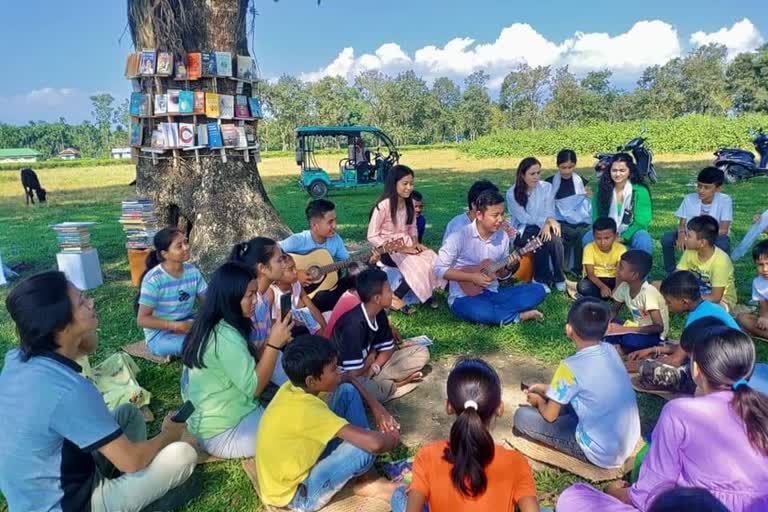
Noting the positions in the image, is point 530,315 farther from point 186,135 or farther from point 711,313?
point 186,135

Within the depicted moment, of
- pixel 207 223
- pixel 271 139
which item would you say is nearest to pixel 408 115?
pixel 271 139

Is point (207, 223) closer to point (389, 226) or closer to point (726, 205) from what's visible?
point (389, 226)

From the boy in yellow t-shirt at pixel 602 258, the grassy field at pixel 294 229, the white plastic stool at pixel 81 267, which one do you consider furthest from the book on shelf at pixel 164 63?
the boy in yellow t-shirt at pixel 602 258

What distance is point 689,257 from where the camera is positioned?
4.41m

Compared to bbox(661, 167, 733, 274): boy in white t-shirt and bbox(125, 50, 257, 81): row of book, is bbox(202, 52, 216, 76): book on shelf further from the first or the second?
bbox(661, 167, 733, 274): boy in white t-shirt

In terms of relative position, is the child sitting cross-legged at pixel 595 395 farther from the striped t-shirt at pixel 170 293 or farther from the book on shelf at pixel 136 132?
the book on shelf at pixel 136 132

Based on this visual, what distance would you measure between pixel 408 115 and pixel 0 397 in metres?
61.3

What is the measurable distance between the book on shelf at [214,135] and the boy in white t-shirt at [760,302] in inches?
221

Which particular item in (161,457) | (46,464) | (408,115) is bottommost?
(161,457)

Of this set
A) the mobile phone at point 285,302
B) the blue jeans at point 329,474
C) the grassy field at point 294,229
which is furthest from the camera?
the mobile phone at point 285,302

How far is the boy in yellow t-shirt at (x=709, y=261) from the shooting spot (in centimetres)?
416

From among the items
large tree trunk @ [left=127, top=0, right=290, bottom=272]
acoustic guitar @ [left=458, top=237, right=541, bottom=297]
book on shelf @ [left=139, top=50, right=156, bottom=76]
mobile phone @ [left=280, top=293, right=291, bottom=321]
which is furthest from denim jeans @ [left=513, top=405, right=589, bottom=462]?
book on shelf @ [left=139, top=50, right=156, bottom=76]

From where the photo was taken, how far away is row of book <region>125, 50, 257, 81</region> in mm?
5855

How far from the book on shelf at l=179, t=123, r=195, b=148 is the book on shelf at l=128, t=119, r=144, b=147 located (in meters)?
0.58
